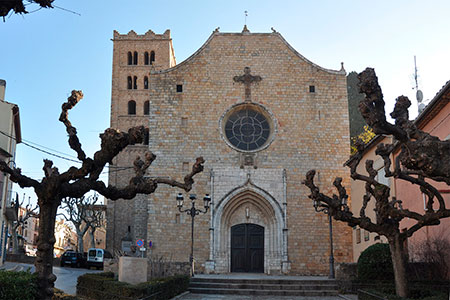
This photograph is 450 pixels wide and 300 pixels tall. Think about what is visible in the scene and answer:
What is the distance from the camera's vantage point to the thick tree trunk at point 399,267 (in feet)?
40.0

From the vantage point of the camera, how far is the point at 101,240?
279 feet

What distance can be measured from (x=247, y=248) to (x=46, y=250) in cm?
1696

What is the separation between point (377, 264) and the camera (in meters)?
16.4

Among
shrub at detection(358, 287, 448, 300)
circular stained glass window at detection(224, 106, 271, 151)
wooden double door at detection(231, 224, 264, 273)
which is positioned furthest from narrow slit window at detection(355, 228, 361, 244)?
shrub at detection(358, 287, 448, 300)

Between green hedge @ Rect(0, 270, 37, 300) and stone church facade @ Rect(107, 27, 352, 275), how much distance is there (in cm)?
1563

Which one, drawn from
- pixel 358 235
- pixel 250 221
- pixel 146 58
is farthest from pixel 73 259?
pixel 358 235

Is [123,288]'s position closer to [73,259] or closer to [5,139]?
[5,139]

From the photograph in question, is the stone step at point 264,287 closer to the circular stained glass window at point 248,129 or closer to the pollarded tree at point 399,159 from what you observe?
the pollarded tree at point 399,159

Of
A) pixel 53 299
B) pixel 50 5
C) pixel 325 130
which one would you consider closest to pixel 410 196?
pixel 325 130

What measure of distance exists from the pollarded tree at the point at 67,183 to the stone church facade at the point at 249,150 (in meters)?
13.6

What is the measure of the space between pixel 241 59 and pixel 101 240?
63.6 m

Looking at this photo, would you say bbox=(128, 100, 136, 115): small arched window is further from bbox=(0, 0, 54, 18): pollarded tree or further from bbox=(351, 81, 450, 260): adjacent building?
bbox=(0, 0, 54, 18): pollarded tree

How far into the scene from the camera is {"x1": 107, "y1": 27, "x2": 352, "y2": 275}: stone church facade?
2595 cm

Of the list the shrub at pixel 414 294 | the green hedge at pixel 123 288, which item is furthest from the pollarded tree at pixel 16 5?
the shrub at pixel 414 294
